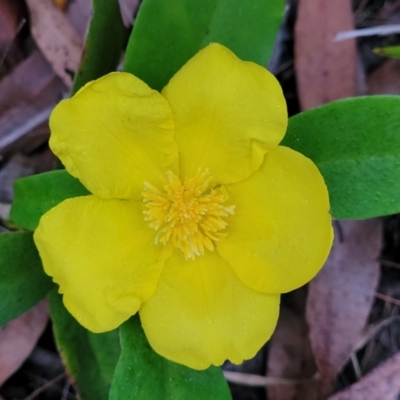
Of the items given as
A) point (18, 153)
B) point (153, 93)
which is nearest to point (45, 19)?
point (18, 153)

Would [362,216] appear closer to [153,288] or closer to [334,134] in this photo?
[334,134]

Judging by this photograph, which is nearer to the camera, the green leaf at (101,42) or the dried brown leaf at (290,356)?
the green leaf at (101,42)

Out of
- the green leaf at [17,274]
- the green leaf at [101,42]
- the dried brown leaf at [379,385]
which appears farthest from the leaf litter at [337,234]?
the green leaf at [17,274]

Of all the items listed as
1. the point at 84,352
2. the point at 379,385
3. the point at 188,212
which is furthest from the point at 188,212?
the point at 379,385

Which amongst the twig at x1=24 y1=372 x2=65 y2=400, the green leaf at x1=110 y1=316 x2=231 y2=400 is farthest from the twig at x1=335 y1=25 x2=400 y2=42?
the twig at x1=24 y1=372 x2=65 y2=400

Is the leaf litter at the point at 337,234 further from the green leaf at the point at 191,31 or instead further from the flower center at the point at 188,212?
the flower center at the point at 188,212

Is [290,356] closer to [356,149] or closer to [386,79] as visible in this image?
[356,149]

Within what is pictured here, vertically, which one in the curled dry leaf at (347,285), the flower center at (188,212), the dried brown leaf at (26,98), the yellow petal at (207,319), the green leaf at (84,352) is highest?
the dried brown leaf at (26,98)

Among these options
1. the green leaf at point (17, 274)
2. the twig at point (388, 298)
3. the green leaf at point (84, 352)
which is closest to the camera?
the green leaf at point (17, 274)

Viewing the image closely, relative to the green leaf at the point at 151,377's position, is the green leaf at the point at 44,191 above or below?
above
